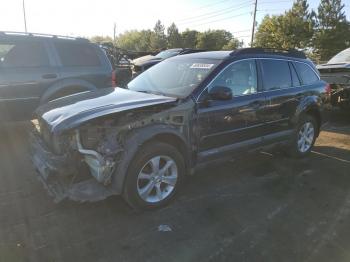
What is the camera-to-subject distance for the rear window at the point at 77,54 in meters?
6.83

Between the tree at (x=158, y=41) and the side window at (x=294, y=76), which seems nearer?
the side window at (x=294, y=76)

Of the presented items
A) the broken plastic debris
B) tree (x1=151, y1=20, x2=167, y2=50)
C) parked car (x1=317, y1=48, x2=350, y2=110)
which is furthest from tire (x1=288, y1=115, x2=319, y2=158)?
tree (x1=151, y1=20, x2=167, y2=50)

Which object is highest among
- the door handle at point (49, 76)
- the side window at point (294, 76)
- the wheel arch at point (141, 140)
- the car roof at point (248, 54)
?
the car roof at point (248, 54)

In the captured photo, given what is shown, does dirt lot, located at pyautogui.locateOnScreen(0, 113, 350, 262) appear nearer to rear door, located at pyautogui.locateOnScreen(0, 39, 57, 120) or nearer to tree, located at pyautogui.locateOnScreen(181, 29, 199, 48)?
rear door, located at pyautogui.locateOnScreen(0, 39, 57, 120)

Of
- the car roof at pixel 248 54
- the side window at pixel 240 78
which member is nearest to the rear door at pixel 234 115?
the side window at pixel 240 78

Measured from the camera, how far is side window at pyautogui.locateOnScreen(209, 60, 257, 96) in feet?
15.0

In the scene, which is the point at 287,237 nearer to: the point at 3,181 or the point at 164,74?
the point at 164,74

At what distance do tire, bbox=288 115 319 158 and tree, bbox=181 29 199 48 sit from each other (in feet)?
242

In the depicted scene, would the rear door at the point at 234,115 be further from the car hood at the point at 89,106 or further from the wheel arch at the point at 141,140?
the car hood at the point at 89,106

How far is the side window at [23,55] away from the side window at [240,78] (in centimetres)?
368

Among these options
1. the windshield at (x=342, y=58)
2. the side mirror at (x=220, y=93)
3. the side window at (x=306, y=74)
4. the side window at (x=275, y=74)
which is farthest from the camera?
the windshield at (x=342, y=58)

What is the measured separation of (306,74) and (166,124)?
10.7ft

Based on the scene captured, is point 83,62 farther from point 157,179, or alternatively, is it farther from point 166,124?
point 157,179

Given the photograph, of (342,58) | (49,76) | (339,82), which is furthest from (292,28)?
(49,76)
